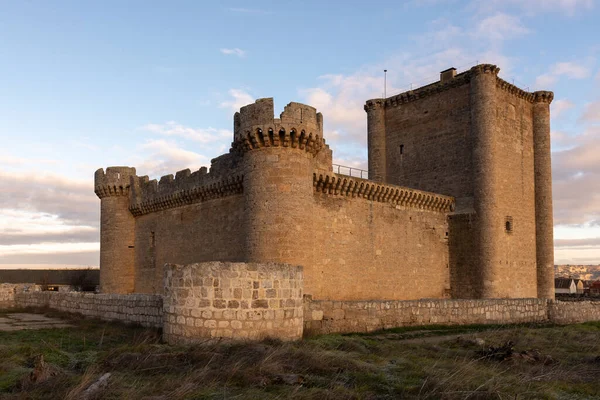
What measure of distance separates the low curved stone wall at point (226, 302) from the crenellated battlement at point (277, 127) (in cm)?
761

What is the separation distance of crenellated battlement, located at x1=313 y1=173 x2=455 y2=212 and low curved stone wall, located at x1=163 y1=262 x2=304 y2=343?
9524mm

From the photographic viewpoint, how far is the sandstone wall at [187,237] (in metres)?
20.2

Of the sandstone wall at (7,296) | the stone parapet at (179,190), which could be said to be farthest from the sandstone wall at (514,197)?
the sandstone wall at (7,296)

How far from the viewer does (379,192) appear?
21.8 m

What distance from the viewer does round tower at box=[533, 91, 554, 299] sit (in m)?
26.3

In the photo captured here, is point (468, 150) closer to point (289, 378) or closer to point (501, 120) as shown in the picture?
point (501, 120)

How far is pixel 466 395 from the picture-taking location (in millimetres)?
6488

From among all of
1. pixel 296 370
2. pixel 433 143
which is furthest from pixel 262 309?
pixel 433 143

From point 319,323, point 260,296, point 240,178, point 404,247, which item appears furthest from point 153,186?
point 260,296

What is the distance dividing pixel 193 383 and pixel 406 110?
903 inches

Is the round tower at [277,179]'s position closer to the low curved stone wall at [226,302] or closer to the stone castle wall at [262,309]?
the stone castle wall at [262,309]

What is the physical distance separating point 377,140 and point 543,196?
843 centimetres

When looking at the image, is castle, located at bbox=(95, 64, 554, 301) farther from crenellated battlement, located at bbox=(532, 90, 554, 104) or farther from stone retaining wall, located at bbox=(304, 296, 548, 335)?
stone retaining wall, located at bbox=(304, 296, 548, 335)

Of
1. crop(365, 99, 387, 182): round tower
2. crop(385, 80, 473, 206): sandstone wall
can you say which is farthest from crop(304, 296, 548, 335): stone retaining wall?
crop(365, 99, 387, 182): round tower
